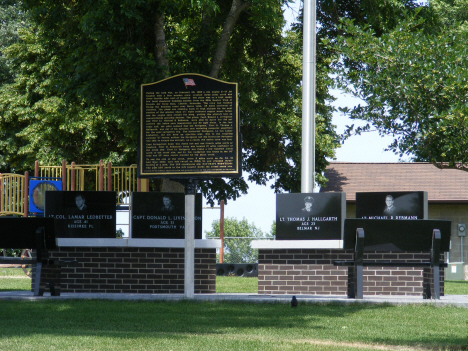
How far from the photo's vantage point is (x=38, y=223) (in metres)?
11.9

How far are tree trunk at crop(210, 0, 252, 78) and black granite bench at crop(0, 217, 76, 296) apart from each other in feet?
24.2

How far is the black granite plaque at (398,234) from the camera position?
11586 millimetres

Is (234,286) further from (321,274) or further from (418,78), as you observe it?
(418,78)

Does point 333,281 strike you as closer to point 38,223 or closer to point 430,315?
point 430,315

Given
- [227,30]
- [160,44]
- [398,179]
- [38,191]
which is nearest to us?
[160,44]

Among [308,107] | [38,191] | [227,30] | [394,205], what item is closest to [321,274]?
[394,205]

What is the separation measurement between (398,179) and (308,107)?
17.2 metres

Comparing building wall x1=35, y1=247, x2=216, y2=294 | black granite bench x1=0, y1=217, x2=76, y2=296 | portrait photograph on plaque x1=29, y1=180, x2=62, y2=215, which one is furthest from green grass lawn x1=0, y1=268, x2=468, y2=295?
portrait photograph on plaque x1=29, y1=180, x2=62, y2=215

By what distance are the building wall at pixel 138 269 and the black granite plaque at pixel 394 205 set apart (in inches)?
122

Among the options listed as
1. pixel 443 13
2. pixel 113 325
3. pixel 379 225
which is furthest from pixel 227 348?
pixel 443 13

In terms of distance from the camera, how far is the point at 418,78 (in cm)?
1816

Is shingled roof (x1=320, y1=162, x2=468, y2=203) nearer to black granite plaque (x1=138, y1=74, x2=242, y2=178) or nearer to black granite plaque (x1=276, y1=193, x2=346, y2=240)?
black granite plaque (x1=276, y1=193, x2=346, y2=240)

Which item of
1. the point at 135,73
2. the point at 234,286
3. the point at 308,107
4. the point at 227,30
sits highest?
the point at 227,30

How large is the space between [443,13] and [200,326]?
26.7m
